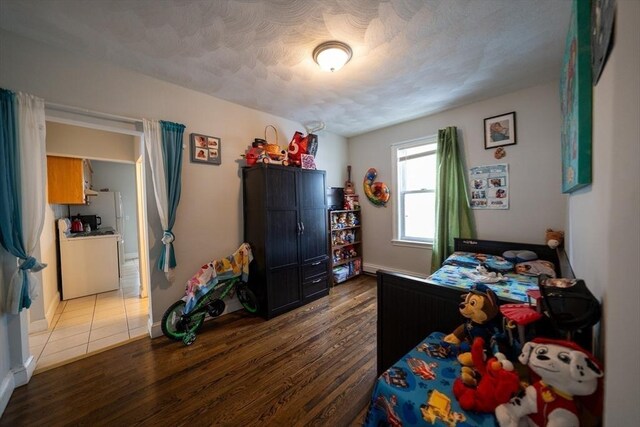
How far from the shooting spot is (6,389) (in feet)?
5.05

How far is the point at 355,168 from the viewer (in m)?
4.32

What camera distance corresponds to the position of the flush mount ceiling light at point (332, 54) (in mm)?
1838

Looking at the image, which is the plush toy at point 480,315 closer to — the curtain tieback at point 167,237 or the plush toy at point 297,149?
the plush toy at point 297,149

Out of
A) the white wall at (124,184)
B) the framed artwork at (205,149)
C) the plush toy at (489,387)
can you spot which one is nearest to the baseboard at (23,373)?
the framed artwork at (205,149)

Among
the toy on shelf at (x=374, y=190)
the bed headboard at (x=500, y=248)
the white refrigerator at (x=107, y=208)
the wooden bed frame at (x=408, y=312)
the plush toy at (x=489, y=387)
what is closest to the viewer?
the plush toy at (x=489, y=387)

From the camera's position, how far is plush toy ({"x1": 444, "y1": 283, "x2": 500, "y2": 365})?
1.12 metres

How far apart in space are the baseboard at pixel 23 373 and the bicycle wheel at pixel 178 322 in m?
0.83

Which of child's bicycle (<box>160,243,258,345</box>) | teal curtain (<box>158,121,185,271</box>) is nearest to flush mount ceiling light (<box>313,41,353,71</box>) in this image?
teal curtain (<box>158,121,185,271</box>)

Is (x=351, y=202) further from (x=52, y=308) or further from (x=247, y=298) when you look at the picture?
(x=52, y=308)

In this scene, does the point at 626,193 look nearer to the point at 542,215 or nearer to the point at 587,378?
the point at 587,378

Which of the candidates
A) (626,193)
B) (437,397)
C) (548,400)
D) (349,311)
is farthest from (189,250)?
(626,193)

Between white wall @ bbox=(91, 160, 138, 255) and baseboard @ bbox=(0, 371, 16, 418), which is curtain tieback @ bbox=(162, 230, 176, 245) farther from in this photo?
white wall @ bbox=(91, 160, 138, 255)

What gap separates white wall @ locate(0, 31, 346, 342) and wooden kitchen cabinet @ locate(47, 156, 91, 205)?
6.85 ft

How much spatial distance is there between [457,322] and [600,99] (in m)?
1.19
